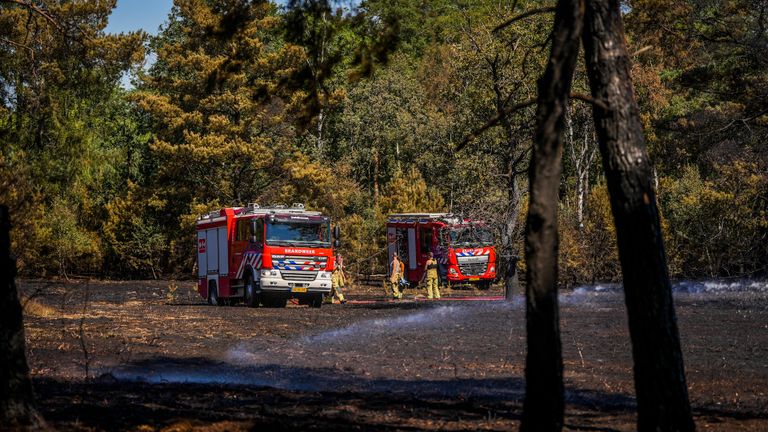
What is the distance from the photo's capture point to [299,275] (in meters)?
31.8

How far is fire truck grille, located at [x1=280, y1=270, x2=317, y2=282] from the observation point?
31.5 meters

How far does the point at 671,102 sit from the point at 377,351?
4758 cm

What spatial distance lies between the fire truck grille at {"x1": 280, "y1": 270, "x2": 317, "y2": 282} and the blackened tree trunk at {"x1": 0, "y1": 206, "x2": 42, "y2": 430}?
23.7 m

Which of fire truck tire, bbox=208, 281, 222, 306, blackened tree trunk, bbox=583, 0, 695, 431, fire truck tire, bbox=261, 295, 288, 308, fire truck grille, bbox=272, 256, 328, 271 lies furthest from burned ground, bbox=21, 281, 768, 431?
fire truck tire, bbox=208, 281, 222, 306

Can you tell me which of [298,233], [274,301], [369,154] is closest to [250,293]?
[274,301]

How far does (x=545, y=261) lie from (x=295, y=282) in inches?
973

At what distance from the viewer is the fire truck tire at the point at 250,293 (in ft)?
105

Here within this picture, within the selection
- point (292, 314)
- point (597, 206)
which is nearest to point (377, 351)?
point (292, 314)

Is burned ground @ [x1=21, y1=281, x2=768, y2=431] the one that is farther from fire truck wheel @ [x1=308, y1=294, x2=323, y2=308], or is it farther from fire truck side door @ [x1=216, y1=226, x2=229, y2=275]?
fire truck side door @ [x1=216, y1=226, x2=229, y2=275]

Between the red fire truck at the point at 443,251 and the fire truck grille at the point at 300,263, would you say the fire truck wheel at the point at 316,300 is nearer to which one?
the fire truck grille at the point at 300,263

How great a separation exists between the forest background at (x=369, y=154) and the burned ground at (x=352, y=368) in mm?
5264

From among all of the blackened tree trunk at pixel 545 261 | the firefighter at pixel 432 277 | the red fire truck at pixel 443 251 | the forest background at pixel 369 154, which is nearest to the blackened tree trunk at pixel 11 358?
the blackened tree trunk at pixel 545 261

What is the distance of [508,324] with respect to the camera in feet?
79.4

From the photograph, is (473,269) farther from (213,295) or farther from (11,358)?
(11,358)
